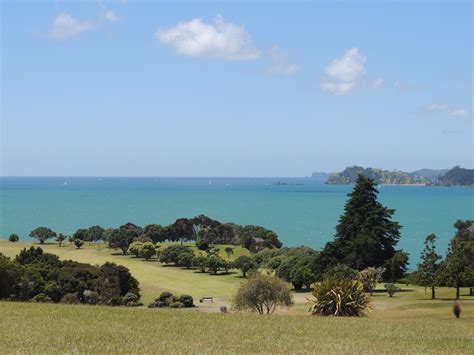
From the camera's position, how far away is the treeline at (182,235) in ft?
381

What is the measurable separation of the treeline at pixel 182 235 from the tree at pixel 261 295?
248ft

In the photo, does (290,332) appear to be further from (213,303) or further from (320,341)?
(213,303)

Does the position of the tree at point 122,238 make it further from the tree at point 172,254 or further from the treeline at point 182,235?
the tree at point 172,254

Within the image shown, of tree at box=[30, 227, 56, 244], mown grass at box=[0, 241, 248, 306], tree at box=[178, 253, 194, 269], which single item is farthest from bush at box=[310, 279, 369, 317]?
tree at box=[30, 227, 56, 244]

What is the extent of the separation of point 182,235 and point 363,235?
69599 millimetres

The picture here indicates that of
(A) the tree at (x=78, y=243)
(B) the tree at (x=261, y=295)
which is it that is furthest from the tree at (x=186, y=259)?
(B) the tree at (x=261, y=295)

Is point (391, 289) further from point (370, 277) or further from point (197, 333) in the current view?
point (197, 333)

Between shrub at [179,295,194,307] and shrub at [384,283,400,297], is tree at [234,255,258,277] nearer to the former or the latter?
shrub at [179,295,194,307]

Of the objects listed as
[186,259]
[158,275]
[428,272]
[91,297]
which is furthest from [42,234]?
[428,272]

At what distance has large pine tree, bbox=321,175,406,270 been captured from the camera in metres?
68.8

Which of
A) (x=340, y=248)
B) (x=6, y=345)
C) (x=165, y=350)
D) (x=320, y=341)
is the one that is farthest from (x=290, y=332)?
(x=340, y=248)

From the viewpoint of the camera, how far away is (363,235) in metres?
69.3

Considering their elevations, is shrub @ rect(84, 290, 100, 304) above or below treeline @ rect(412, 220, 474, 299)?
below

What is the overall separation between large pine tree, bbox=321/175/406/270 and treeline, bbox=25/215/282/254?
140 ft
